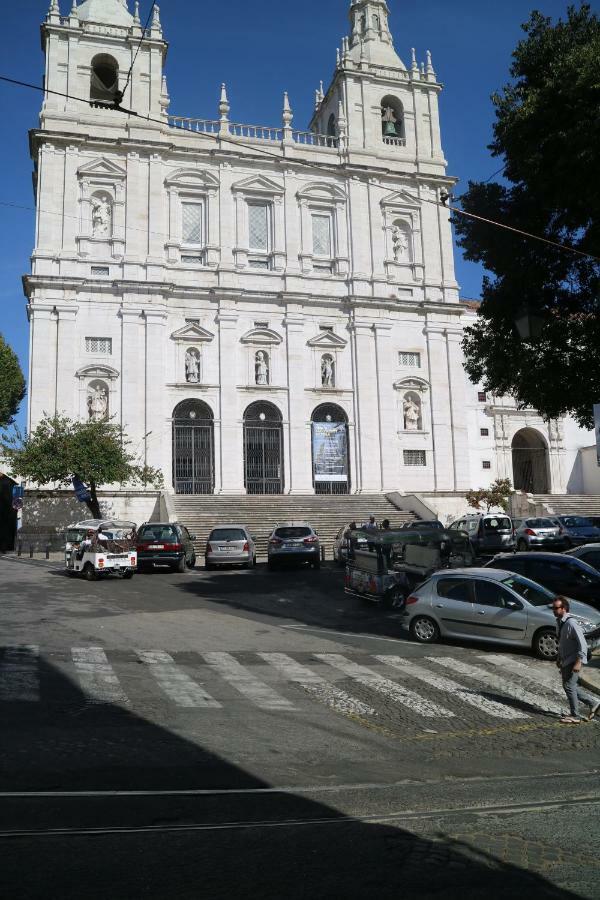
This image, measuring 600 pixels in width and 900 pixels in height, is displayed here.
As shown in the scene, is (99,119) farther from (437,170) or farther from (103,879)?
(103,879)

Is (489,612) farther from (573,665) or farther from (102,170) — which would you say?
(102,170)

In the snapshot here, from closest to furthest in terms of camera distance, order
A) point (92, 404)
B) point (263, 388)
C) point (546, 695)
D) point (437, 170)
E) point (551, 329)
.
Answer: point (546, 695) → point (551, 329) → point (92, 404) → point (263, 388) → point (437, 170)

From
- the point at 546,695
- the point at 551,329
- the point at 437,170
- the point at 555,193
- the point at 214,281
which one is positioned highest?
the point at 437,170

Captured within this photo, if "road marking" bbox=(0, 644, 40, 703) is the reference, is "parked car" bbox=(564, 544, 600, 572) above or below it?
above

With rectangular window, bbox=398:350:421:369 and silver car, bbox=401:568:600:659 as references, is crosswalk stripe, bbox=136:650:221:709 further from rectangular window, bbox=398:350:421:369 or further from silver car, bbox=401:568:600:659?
rectangular window, bbox=398:350:421:369

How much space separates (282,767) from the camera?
7.18 metres

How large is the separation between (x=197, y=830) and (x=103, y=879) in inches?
39.2

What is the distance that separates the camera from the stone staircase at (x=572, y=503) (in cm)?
4022

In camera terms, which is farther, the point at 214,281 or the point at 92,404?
the point at 214,281

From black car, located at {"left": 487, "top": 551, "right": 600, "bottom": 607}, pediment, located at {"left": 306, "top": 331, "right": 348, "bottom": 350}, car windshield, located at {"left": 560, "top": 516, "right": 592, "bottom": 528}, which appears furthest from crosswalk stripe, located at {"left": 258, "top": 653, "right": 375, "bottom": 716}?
pediment, located at {"left": 306, "top": 331, "right": 348, "bottom": 350}

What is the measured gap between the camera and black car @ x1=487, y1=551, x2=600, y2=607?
51.0ft

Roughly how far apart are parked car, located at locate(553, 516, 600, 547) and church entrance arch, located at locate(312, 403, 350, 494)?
48.7 feet

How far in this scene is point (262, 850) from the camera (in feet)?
16.6

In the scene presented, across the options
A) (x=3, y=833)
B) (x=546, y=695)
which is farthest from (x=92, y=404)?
(x=3, y=833)
